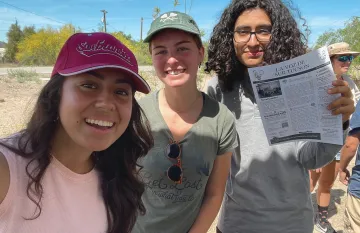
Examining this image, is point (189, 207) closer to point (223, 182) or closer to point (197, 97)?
point (223, 182)

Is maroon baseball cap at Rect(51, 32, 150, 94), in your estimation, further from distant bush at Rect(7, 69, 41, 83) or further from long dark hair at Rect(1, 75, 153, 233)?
distant bush at Rect(7, 69, 41, 83)

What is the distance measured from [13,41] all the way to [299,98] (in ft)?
132

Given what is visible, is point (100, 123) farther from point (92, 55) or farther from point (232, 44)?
point (232, 44)

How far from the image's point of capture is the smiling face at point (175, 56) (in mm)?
1418

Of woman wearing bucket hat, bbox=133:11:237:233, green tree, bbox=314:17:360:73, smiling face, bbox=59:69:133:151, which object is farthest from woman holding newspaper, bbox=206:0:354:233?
green tree, bbox=314:17:360:73

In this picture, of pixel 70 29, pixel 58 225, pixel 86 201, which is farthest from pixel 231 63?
pixel 70 29

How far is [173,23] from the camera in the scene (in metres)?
1.37

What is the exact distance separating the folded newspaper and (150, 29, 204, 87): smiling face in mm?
340

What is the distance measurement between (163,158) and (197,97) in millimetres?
387

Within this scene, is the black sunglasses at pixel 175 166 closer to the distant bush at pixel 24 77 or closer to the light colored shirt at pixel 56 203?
the light colored shirt at pixel 56 203

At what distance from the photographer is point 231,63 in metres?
1.67

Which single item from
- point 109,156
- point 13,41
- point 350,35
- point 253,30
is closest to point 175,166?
point 109,156

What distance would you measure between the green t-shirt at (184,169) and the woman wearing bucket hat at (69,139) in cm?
35

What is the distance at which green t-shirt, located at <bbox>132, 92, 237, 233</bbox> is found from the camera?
1.45 m
